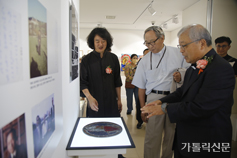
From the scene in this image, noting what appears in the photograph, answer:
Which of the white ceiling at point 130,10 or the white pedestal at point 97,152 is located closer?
the white pedestal at point 97,152

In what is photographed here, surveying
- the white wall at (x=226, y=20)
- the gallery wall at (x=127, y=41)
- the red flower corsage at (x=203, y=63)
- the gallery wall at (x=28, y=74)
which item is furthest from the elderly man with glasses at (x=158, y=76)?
the gallery wall at (x=127, y=41)

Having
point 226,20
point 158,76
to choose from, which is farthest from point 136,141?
point 226,20

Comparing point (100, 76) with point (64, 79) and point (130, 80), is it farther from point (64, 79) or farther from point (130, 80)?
point (130, 80)

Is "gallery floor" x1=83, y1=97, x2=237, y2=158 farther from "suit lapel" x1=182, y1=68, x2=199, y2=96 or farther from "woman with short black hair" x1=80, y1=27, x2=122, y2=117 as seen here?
"suit lapel" x1=182, y1=68, x2=199, y2=96

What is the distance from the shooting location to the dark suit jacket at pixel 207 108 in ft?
3.86

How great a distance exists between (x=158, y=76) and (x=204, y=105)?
75 cm

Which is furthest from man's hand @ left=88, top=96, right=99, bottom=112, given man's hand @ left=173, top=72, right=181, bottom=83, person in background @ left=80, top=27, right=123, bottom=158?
man's hand @ left=173, top=72, right=181, bottom=83

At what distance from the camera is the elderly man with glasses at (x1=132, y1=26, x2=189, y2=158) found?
185 centimetres

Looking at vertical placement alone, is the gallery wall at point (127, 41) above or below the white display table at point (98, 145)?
above

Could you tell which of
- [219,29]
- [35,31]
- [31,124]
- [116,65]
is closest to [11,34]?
[35,31]

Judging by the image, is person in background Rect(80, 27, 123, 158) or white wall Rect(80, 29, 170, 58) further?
white wall Rect(80, 29, 170, 58)

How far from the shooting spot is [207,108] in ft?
3.92

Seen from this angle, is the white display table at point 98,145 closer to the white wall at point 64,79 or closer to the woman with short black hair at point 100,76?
the white wall at point 64,79

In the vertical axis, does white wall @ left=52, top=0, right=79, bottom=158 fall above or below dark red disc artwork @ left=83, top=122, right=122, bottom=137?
above
